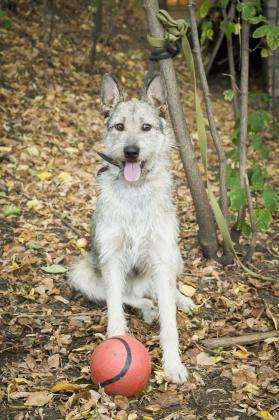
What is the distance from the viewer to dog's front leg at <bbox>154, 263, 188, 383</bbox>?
402cm

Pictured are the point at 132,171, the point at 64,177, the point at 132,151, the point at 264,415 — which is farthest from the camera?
the point at 64,177

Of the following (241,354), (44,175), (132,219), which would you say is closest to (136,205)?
(132,219)

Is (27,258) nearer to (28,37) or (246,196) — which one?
(246,196)

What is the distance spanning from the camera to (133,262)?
4.61 meters

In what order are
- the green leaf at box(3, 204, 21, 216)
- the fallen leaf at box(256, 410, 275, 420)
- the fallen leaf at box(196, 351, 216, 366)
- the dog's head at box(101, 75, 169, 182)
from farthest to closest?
the green leaf at box(3, 204, 21, 216), the dog's head at box(101, 75, 169, 182), the fallen leaf at box(196, 351, 216, 366), the fallen leaf at box(256, 410, 275, 420)

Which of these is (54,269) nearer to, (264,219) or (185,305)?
(185,305)

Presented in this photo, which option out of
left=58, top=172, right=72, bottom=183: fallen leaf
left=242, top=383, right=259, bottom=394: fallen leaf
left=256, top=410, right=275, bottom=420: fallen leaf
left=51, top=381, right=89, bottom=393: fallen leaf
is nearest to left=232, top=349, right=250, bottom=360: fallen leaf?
left=242, top=383, right=259, bottom=394: fallen leaf

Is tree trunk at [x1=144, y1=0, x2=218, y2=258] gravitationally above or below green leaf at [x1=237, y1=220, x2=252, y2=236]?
above

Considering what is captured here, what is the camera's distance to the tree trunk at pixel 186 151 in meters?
4.89

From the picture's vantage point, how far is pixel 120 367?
3549 millimetres

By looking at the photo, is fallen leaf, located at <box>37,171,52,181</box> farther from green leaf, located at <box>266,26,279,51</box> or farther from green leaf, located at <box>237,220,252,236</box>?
green leaf, located at <box>266,26,279,51</box>

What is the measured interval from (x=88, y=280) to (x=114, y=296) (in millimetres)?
551

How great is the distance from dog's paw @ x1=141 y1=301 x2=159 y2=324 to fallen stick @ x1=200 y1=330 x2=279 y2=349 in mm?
512

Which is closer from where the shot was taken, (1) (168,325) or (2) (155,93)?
(1) (168,325)
